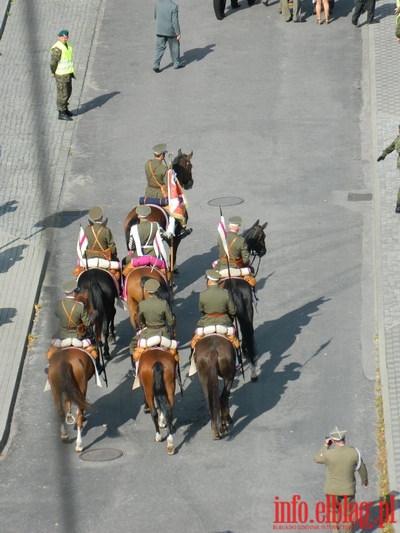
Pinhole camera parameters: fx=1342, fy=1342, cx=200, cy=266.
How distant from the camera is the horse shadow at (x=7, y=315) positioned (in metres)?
23.0

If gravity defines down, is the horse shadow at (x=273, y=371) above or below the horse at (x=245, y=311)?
below

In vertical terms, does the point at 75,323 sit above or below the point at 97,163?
above

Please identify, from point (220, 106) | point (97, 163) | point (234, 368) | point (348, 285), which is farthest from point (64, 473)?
point (220, 106)

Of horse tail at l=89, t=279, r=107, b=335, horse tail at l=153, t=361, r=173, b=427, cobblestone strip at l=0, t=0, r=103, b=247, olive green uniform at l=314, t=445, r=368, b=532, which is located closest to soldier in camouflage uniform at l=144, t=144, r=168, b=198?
cobblestone strip at l=0, t=0, r=103, b=247

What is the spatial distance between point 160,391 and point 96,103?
14.4 meters

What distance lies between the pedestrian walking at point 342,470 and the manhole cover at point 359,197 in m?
10.9

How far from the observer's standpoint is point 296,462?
1869 centimetres

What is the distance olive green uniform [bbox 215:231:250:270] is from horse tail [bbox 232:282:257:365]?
21.9 inches

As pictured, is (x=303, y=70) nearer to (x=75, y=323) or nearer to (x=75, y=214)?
(x=75, y=214)

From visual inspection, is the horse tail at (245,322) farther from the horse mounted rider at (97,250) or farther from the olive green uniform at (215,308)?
the horse mounted rider at (97,250)

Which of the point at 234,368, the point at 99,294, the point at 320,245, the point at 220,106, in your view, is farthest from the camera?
the point at 220,106

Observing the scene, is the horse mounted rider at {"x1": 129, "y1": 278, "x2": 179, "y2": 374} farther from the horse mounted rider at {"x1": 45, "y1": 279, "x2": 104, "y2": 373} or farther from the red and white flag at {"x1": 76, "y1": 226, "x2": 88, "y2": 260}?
the red and white flag at {"x1": 76, "y1": 226, "x2": 88, "y2": 260}

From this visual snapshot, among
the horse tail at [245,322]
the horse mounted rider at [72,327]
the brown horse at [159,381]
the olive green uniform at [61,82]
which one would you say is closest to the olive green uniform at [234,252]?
the horse tail at [245,322]

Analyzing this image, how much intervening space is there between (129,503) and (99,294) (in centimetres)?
424
